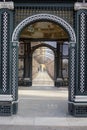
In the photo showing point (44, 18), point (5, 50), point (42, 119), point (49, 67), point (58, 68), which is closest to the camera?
point (42, 119)

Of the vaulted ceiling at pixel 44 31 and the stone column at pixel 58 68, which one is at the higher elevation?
the vaulted ceiling at pixel 44 31

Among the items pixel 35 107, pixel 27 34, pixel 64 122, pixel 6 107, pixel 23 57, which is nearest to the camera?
pixel 64 122

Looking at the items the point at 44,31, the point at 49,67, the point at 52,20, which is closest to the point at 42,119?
the point at 52,20

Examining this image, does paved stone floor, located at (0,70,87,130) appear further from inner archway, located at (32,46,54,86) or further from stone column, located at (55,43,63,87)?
inner archway, located at (32,46,54,86)

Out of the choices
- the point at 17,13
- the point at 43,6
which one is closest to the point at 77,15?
the point at 43,6

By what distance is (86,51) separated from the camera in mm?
14398

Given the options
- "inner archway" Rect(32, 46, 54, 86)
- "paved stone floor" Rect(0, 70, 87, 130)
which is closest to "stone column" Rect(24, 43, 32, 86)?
"inner archway" Rect(32, 46, 54, 86)

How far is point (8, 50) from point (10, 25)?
0.92 m

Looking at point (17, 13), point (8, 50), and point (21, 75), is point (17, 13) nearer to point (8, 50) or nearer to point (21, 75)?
point (8, 50)

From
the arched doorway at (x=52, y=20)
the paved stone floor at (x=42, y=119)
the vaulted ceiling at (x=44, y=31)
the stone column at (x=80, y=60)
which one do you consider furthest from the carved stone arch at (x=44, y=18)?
the vaulted ceiling at (x=44, y=31)

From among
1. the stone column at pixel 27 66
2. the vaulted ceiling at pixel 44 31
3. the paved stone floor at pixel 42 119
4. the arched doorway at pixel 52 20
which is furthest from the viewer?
the stone column at pixel 27 66

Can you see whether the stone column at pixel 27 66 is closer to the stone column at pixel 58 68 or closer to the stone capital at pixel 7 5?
the stone column at pixel 58 68

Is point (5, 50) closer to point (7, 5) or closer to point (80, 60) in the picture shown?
point (7, 5)

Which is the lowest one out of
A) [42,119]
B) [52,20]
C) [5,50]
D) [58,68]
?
[42,119]
